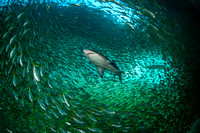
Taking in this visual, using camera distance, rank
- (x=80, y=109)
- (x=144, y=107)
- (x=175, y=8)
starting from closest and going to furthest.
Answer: (x=175, y=8)
(x=80, y=109)
(x=144, y=107)

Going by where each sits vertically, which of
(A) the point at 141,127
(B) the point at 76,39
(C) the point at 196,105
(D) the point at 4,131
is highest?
(B) the point at 76,39

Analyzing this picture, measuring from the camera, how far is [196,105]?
4.05 metres

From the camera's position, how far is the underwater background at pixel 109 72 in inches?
131

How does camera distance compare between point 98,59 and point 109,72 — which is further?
point 109,72

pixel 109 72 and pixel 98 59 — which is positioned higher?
pixel 109 72

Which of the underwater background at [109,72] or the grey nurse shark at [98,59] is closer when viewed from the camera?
the grey nurse shark at [98,59]

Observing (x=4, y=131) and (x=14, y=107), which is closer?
(x=14, y=107)

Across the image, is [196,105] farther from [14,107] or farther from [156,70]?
[14,107]

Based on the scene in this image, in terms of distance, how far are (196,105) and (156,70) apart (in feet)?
7.67

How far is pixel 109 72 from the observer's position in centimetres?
376

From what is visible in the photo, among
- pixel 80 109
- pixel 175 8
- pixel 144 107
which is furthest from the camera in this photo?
pixel 144 107

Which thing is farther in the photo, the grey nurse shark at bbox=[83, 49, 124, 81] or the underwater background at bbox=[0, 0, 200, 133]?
the underwater background at bbox=[0, 0, 200, 133]

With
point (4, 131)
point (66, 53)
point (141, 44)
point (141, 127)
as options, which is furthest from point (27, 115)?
point (141, 44)

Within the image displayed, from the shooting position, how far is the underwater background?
3324 mm
